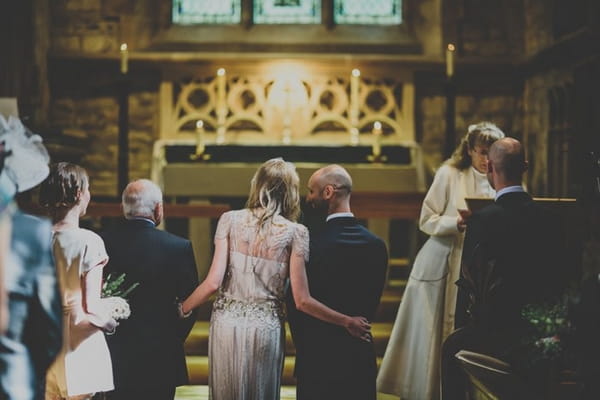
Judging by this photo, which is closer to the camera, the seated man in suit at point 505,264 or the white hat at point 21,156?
the white hat at point 21,156

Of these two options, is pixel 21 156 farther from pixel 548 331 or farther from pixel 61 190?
pixel 548 331

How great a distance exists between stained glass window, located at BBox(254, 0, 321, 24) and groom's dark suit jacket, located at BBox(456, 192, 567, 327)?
19.9ft

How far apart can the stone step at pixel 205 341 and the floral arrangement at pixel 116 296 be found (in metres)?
2.32

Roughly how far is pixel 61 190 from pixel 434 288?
2206mm

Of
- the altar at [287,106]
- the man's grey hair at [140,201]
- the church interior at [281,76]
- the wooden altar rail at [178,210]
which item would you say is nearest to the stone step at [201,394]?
the wooden altar rail at [178,210]

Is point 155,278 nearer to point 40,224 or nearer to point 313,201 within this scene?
point 313,201

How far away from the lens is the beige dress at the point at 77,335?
3.31 m

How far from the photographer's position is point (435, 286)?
4.80 meters

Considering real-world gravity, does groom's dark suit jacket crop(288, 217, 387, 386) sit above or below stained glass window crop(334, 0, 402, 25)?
below

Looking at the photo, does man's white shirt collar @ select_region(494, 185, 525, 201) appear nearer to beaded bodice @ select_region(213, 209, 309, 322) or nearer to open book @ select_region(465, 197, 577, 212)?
open book @ select_region(465, 197, 577, 212)

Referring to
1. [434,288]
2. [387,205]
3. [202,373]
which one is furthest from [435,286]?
[202,373]

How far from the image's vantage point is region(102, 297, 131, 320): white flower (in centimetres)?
335

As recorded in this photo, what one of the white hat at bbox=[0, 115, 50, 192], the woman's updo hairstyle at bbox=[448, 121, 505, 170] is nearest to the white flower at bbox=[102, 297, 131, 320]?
the white hat at bbox=[0, 115, 50, 192]

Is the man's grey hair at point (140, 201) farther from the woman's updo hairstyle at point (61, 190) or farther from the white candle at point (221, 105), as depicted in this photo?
the white candle at point (221, 105)
